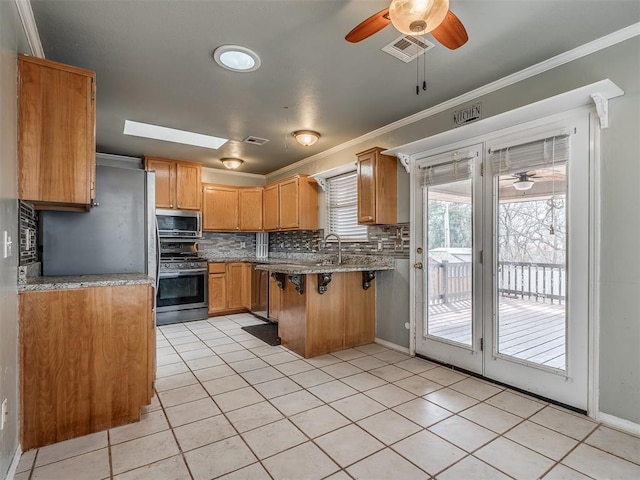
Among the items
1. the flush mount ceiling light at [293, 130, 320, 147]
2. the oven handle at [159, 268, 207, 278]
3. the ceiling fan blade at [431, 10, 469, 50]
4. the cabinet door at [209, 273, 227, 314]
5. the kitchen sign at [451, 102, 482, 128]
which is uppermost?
the flush mount ceiling light at [293, 130, 320, 147]

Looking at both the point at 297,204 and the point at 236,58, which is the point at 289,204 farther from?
the point at 236,58

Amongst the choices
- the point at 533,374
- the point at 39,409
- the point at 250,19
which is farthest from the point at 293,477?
the point at 250,19

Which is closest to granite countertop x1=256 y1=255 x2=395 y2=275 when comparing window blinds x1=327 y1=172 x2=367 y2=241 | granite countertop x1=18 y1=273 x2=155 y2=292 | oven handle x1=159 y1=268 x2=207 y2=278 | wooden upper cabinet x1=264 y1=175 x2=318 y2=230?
window blinds x1=327 y1=172 x2=367 y2=241

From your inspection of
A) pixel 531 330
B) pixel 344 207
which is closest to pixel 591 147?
pixel 531 330

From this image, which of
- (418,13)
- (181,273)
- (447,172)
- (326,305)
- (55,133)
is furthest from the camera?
(181,273)

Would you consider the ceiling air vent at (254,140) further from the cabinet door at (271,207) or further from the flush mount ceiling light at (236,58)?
the flush mount ceiling light at (236,58)

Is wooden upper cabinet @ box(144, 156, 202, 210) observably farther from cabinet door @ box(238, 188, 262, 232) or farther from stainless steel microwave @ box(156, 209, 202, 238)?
cabinet door @ box(238, 188, 262, 232)

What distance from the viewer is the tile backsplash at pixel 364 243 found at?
3.71 m

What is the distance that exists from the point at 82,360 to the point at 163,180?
11.9 ft

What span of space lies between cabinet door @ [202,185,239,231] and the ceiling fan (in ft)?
14.7

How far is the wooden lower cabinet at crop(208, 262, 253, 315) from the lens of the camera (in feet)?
17.5

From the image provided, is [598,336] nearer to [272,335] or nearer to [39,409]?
[272,335]

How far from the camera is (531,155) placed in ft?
8.48

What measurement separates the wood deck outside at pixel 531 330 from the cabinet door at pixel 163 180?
4401 mm
